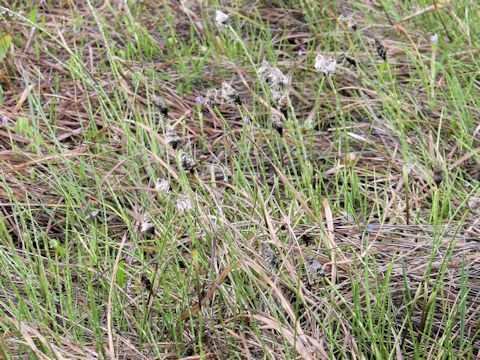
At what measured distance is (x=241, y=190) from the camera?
2361mm

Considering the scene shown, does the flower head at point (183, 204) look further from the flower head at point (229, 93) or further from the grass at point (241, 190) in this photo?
the flower head at point (229, 93)

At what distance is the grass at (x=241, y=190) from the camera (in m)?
1.86

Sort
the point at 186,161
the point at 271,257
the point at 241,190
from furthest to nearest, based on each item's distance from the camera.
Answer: the point at 241,190
the point at 271,257
the point at 186,161

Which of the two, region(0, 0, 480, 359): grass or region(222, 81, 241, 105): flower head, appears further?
region(222, 81, 241, 105): flower head

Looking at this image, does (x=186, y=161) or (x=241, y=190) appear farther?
(x=241, y=190)

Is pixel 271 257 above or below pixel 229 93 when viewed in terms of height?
below

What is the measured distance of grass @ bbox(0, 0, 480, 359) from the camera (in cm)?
186

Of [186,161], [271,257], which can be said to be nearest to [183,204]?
[186,161]

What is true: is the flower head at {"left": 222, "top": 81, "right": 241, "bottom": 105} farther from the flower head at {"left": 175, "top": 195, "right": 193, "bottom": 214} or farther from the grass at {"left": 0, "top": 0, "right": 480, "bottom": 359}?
the flower head at {"left": 175, "top": 195, "right": 193, "bottom": 214}

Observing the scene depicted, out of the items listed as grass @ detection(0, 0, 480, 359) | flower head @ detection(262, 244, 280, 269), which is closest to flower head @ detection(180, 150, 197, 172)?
grass @ detection(0, 0, 480, 359)

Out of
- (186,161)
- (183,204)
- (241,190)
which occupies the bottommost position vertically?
(241,190)

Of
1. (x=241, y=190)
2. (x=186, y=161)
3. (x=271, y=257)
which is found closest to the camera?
(x=186, y=161)

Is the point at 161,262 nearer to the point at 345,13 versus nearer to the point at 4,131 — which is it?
the point at 4,131

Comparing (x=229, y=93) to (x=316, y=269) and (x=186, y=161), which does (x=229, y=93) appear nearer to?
(x=186, y=161)
